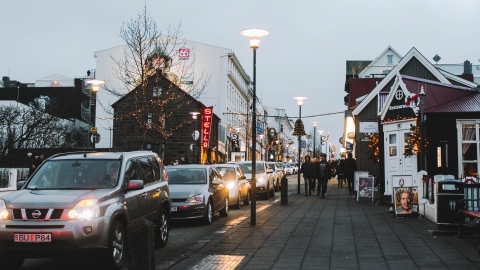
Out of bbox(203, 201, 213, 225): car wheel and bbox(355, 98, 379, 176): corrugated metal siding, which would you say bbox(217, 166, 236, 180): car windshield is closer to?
bbox(203, 201, 213, 225): car wheel

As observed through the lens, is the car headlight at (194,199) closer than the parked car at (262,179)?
Yes

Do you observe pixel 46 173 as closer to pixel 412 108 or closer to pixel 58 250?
pixel 58 250

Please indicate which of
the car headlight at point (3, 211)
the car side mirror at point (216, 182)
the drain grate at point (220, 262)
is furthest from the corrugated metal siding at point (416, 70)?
the car headlight at point (3, 211)

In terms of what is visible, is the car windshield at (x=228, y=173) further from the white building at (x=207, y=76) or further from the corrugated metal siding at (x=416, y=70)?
the white building at (x=207, y=76)

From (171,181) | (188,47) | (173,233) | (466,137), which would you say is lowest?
(173,233)

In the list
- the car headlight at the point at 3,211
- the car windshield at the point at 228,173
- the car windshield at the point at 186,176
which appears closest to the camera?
the car headlight at the point at 3,211

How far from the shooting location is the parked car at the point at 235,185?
21.0m

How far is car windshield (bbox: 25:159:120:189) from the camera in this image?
388 inches

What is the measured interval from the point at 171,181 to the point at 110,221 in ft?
25.7

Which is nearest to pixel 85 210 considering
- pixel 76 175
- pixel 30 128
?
pixel 76 175

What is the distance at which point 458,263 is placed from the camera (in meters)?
9.28

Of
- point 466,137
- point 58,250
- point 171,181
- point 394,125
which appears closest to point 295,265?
point 58,250

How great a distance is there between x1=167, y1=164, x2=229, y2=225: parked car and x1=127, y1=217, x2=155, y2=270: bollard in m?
8.90

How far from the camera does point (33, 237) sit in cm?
855
